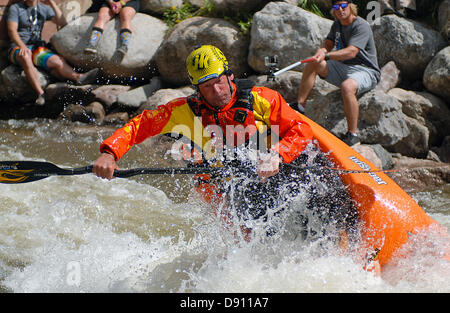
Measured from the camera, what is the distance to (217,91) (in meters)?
3.47

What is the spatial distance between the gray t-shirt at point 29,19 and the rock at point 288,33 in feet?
13.0

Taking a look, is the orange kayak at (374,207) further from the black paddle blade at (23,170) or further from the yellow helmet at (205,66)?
the black paddle blade at (23,170)

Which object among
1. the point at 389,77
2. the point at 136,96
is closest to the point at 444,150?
the point at 389,77

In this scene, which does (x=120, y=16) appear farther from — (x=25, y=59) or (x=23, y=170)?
(x=23, y=170)

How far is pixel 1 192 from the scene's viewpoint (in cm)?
490

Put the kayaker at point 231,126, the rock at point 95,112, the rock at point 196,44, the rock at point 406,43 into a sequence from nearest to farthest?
the kayaker at point 231,126 → the rock at point 406,43 → the rock at point 196,44 → the rock at point 95,112

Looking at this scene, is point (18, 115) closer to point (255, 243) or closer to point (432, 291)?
point (255, 243)

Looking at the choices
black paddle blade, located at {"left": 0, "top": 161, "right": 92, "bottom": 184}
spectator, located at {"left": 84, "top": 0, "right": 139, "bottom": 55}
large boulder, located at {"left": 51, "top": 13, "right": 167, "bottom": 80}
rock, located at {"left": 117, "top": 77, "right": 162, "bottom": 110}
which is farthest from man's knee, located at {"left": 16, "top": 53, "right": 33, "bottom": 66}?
black paddle blade, located at {"left": 0, "top": 161, "right": 92, "bottom": 184}

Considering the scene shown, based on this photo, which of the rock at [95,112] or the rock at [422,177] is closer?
the rock at [422,177]

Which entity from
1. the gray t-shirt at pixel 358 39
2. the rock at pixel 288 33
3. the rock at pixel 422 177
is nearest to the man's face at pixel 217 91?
the rock at pixel 422 177

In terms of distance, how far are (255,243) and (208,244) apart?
1.55 ft

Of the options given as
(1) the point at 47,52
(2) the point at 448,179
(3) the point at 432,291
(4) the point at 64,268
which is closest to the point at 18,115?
(1) the point at 47,52

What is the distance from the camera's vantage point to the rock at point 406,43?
6.93m
